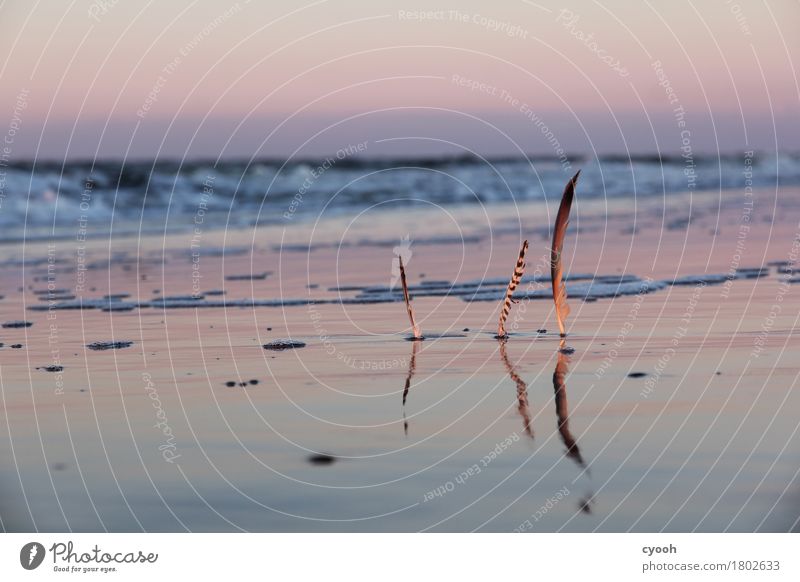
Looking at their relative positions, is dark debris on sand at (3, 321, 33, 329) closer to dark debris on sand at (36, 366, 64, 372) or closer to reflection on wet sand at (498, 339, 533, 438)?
dark debris on sand at (36, 366, 64, 372)

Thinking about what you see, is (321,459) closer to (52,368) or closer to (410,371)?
(410,371)

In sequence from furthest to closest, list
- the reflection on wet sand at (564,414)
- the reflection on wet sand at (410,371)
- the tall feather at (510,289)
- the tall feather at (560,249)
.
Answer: the tall feather at (510,289)
the tall feather at (560,249)
the reflection on wet sand at (410,371)
the reflection on wet sand at (564,414)

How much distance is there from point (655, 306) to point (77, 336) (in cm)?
607

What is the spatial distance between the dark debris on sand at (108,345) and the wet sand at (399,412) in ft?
0.43

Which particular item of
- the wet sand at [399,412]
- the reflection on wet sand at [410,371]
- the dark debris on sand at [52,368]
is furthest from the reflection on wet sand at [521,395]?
the dark debris on sand at [52,368]

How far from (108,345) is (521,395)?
459cm

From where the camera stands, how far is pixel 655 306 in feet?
44.9

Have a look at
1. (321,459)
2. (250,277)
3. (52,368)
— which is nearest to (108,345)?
(52,368)

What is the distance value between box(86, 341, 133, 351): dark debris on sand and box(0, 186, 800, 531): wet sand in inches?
5.2

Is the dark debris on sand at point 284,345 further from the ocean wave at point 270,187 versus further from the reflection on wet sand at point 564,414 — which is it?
the ocean wave at point 270,187

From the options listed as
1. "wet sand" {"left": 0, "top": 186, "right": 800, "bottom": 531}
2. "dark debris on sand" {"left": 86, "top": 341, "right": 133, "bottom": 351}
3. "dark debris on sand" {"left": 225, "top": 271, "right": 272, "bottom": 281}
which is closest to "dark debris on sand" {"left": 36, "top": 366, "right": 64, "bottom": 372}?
"wet sand" {"left": 0, "top": 186, "right": 800, "bottom": 531}

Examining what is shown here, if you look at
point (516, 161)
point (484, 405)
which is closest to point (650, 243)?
point (484, 405)

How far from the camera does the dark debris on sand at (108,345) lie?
468 inches

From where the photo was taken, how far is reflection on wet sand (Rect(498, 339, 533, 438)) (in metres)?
8.42
